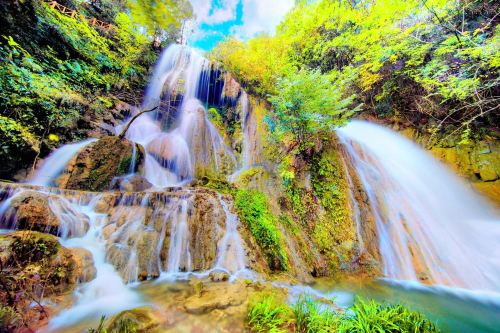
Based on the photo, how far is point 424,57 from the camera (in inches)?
362

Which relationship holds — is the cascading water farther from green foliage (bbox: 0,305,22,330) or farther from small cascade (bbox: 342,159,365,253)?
green foliage (bbox: 0,305,22,330)

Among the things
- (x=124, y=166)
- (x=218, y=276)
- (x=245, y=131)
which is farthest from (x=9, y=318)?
(x=245, y=131)

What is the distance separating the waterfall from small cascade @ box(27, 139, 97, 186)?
32.1 feet

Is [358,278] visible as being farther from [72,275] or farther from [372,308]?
[72,275]

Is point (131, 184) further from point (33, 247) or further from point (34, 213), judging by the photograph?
point (33, 247)

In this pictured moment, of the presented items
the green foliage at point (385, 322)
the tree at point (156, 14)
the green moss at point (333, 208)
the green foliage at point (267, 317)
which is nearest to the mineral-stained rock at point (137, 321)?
the green foliage at point (267, 317)

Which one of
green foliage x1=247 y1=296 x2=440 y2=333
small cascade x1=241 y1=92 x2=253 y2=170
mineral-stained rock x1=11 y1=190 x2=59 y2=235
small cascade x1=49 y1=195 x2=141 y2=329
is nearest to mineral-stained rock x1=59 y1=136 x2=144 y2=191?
small cascade x1=49 y1=195 x2=141 y2=329

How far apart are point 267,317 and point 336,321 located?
0.92 m

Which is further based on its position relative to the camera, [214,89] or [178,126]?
Result: [214,89]

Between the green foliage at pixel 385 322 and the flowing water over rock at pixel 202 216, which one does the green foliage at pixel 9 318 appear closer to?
the flowing water over rock at pixel 202 216

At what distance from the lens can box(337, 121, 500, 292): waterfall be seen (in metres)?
5.41

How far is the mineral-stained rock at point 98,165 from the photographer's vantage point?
230 inches

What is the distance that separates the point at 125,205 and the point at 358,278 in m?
6.09

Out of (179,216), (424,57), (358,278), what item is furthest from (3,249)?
(424,57)
